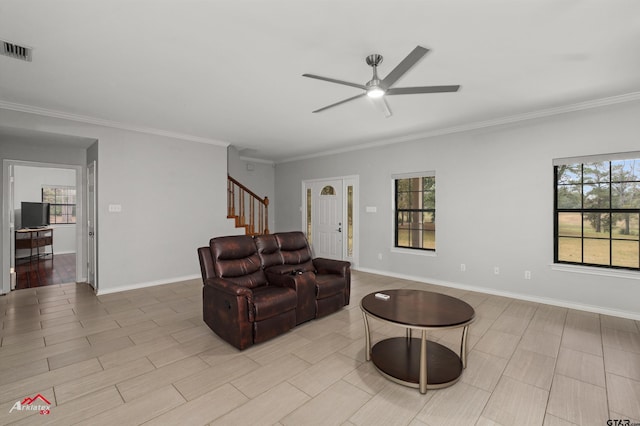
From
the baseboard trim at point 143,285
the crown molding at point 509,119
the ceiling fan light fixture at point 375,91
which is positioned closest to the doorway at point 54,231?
the baseboard trim at point 143,285

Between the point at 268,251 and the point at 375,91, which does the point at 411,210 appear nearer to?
the point at 268,251

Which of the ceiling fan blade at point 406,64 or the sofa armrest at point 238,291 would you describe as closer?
the ceiling fan blade at point 406,64

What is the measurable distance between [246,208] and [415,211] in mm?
4124

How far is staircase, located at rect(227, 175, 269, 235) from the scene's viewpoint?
6.44m

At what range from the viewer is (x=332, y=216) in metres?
6.91

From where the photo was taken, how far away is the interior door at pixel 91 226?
15.8 ft

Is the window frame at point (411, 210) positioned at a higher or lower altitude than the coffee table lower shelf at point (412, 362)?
higher

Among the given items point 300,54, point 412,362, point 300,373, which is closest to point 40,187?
point 300,54

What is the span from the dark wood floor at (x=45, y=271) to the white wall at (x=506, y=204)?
6071 mm

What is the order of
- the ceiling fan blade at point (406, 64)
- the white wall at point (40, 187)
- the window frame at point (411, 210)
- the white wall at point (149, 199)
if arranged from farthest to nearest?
the white wall at point (40, 187)
the window frame at point (411, 210)
the white wall at point (149, 199)
the ceiling fan blade at point (406, 64)

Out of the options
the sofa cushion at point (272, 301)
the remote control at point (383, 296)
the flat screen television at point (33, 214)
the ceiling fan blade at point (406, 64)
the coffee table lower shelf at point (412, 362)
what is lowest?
the coffee table lower shelf at point (412, 362)

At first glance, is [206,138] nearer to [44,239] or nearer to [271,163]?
[271,163]

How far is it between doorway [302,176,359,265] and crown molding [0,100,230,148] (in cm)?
244

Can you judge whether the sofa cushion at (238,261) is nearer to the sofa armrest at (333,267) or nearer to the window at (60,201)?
the sofa armrest at (333,267)
